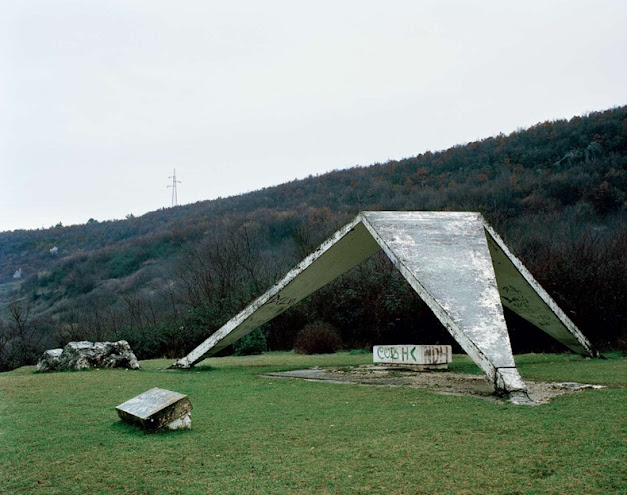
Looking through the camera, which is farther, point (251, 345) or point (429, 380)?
point (251, 345)

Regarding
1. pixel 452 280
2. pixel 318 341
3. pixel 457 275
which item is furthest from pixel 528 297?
pixel 318 341

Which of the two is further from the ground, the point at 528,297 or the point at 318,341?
the point at 528,297

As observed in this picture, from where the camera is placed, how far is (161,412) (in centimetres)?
520

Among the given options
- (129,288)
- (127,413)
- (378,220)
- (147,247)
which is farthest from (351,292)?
(147,247)

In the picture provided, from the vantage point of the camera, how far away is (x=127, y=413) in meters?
5.47

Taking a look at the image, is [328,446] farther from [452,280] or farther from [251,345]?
[251,345]

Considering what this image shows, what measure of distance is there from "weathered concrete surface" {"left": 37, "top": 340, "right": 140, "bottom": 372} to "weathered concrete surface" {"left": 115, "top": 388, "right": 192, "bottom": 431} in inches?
235

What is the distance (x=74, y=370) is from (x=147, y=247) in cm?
3176

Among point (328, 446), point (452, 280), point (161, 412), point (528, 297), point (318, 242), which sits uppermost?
point (318, 242)

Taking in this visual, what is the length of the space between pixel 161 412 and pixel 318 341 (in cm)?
1235

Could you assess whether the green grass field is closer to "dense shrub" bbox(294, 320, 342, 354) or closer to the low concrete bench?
the low concrete bench

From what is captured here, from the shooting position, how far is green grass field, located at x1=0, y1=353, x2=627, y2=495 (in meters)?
3.67

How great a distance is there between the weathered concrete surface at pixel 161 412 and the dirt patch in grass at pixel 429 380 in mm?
3039

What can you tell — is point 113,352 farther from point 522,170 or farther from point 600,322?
point 522,170
